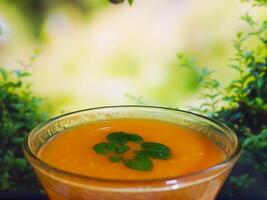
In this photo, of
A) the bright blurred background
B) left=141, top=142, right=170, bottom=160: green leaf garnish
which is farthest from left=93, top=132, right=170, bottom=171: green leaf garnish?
the bright blurred background

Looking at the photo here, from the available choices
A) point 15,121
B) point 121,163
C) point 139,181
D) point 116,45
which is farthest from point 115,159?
point 15,121

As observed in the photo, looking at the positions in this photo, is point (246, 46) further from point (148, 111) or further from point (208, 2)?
point (148, 111)

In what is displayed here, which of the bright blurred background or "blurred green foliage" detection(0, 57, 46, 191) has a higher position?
the bright blurred background

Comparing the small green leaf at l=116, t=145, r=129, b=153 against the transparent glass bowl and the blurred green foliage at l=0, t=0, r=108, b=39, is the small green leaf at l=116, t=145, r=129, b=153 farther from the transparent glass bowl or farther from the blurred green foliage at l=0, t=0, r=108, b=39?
the blurred green foliage at l=0, t=0, r=108, b=39

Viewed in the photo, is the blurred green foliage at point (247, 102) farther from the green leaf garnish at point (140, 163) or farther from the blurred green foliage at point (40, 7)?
the green leaf garnish at point (140, 163)

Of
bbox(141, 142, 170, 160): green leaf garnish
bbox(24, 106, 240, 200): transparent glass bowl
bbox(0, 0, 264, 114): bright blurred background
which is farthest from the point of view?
bbox(0, 0, 264, 114): bright blurred background

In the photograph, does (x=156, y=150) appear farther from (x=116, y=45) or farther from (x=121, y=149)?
(x=116, y=45)
